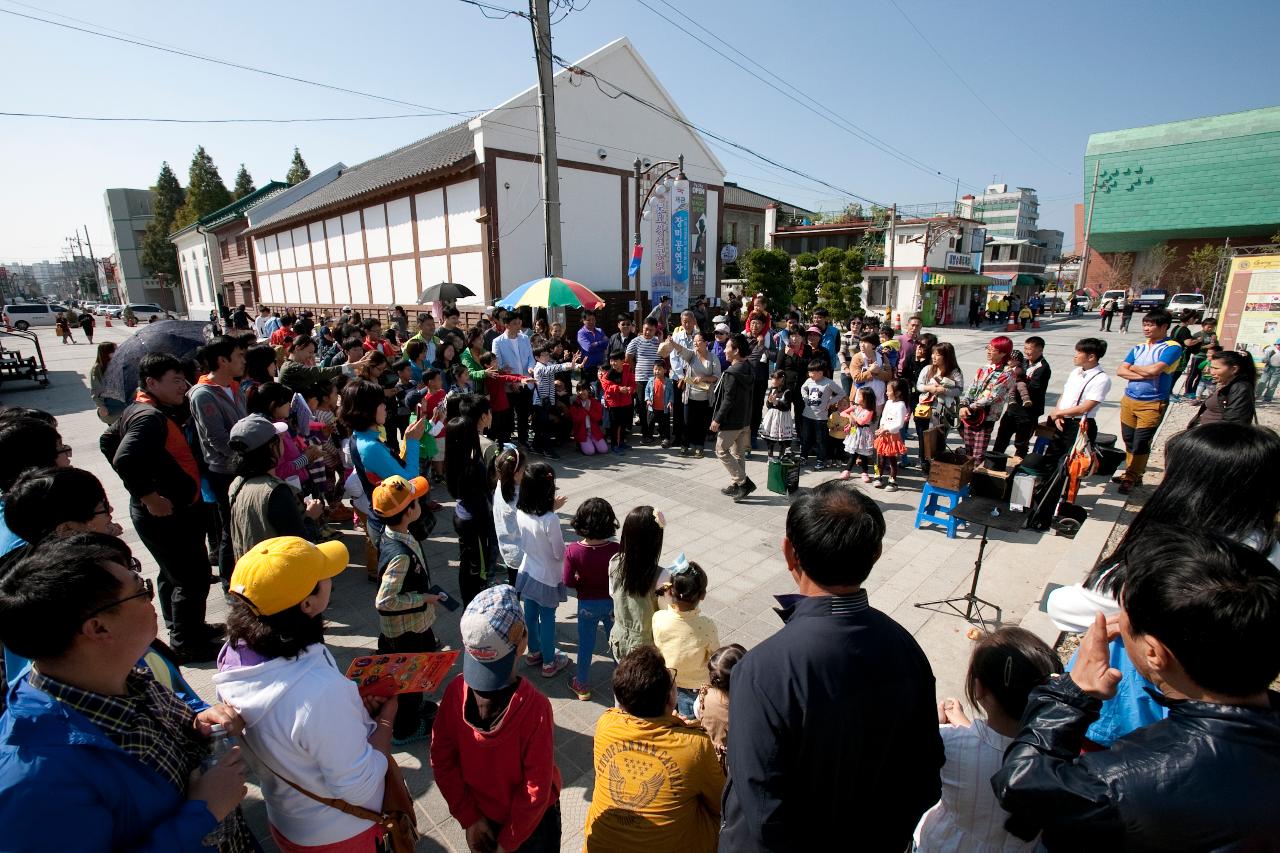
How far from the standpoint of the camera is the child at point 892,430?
6.96m

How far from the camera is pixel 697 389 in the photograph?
827 cm

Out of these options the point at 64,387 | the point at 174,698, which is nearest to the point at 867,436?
the point at 174,698

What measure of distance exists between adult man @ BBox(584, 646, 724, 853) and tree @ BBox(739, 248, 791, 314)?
73.2 ft

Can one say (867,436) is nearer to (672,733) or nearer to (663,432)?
(663,432)

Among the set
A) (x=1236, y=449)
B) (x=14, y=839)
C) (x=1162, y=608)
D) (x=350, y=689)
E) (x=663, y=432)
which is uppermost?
(x=1236, y=449)

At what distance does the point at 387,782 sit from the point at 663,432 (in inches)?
294

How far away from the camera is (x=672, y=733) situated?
1.87 meters

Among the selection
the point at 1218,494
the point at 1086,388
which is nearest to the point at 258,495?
the point at 1218,494

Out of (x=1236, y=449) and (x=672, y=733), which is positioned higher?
(x=1236, y=449)

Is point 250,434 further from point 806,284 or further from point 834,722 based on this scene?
point 806,284

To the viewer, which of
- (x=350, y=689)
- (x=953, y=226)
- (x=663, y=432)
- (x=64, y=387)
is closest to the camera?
(x=350, y=689)

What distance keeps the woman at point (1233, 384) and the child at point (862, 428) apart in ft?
9.87

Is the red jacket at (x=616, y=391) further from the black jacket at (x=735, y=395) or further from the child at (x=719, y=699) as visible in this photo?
the child at (x=719, y=699)

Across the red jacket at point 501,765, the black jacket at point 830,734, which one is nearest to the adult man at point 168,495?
the red jacket at point 501,765
